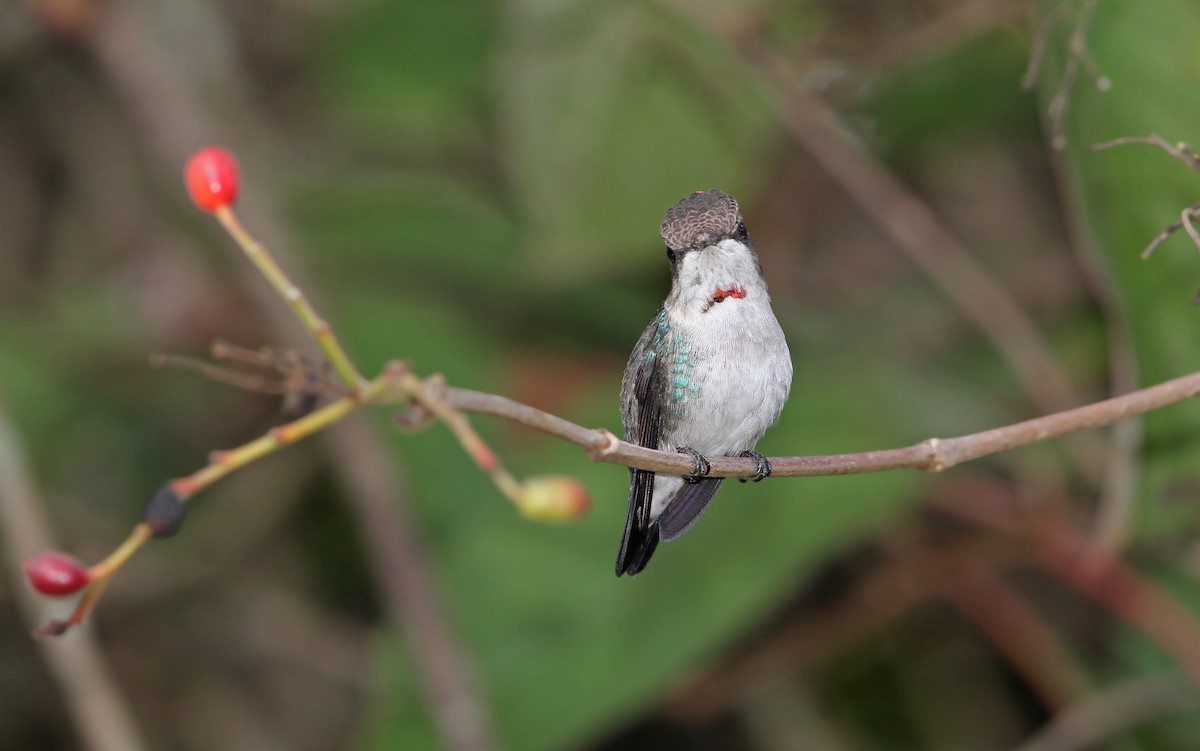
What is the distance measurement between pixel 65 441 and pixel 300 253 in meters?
1.06

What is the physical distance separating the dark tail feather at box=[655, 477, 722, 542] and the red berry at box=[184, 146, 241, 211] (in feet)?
1.59

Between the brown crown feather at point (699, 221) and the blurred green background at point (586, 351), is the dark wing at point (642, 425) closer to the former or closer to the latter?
the brown crown feather at point (699, 221)

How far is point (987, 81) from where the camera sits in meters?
3.23

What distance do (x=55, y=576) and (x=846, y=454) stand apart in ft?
2.04

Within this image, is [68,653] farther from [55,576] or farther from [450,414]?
[450,414]

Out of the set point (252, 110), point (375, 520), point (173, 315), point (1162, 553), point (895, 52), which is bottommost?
point (1162, 553)

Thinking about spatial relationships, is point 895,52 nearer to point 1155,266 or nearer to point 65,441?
point 1155,266

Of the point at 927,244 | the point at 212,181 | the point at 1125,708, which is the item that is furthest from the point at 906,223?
the point at 212,181

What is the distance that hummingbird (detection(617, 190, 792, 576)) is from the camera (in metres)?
1.02

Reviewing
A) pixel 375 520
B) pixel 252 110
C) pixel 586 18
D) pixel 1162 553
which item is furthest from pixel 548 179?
pixel 252 110

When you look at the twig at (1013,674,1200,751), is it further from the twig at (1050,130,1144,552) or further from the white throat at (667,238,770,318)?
the white throat at (667,238,770,318)

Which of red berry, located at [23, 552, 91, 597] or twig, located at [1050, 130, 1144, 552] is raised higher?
twig, located at [1050, 130, 1144, 552]

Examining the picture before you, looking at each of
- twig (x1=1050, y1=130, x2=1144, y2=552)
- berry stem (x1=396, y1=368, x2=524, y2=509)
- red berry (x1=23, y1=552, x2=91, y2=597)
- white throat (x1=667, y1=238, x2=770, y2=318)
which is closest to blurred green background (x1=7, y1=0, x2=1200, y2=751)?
twig (x1=1050, y1=130, x2=1144, y2=552)

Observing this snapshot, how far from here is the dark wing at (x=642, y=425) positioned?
1.15 metres
